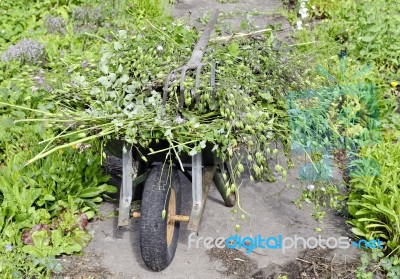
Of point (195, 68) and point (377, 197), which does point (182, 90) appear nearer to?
point (195, 68)

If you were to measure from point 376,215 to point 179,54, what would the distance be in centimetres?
152

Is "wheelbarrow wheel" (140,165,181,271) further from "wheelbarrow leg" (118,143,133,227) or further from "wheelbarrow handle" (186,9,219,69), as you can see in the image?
"wheelbarrow handle" (186,9,219,69)

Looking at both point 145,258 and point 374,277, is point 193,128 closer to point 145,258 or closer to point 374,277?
point 145,258

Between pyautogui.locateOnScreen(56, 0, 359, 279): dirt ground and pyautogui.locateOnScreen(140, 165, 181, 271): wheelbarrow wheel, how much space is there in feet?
0.54

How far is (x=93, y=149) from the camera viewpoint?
4.04m

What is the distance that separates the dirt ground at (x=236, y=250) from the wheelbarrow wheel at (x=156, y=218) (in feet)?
0.54

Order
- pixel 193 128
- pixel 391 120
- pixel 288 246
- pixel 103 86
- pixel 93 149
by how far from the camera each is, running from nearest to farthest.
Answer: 1. pixel 193 128
2. pixel 103 86
3. pixel 288 246
4. pixel 93 149
5. pixel 391 120

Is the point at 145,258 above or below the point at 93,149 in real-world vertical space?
below

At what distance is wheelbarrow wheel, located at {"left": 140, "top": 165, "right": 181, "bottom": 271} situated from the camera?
315cm

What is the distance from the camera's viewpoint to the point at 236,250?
11.8 feet

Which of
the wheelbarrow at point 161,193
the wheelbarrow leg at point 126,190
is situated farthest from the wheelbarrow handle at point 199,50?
the wheelbarrow leg at point 126,190

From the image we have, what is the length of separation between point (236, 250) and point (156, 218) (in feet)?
2.25

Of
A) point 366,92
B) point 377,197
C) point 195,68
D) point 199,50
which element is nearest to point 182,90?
point 195,68

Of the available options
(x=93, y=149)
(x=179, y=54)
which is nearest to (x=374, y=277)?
(x=179, y=54)
